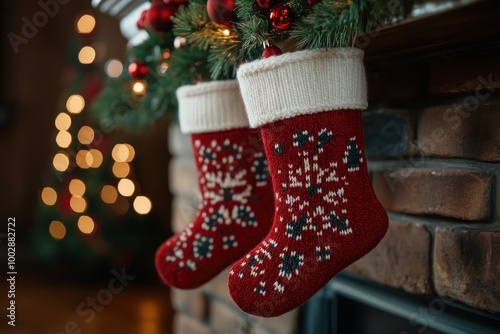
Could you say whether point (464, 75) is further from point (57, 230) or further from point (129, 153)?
point (57, 230)

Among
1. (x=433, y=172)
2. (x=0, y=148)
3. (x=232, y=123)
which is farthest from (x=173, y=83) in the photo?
(x=0, y=148)

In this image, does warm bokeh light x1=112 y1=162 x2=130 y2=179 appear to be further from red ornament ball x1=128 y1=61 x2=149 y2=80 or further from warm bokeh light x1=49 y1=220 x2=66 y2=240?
red ornament ball x1=128 y1=61 x2=149 y2=80

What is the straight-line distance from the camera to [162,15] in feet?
3.13

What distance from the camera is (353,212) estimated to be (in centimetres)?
79

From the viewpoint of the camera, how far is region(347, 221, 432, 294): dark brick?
0.89m

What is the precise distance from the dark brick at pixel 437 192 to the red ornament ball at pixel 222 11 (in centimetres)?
39

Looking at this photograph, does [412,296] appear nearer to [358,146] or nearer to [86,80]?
[358,146]

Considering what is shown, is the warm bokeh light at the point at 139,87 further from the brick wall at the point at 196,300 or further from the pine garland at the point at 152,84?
the brick wall at the point at 196,300

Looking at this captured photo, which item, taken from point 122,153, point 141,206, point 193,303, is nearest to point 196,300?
point 193,303

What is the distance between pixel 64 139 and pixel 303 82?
7.59ft

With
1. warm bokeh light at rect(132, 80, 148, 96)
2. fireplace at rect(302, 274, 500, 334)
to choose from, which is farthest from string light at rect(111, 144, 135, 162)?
fireplace at rect(302, 274, 500, 334)

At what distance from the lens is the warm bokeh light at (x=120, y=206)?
9.16 feet

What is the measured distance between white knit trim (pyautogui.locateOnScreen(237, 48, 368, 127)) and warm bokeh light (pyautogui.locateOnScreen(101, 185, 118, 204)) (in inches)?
84.1

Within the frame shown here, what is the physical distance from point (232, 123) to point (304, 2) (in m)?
0.27
